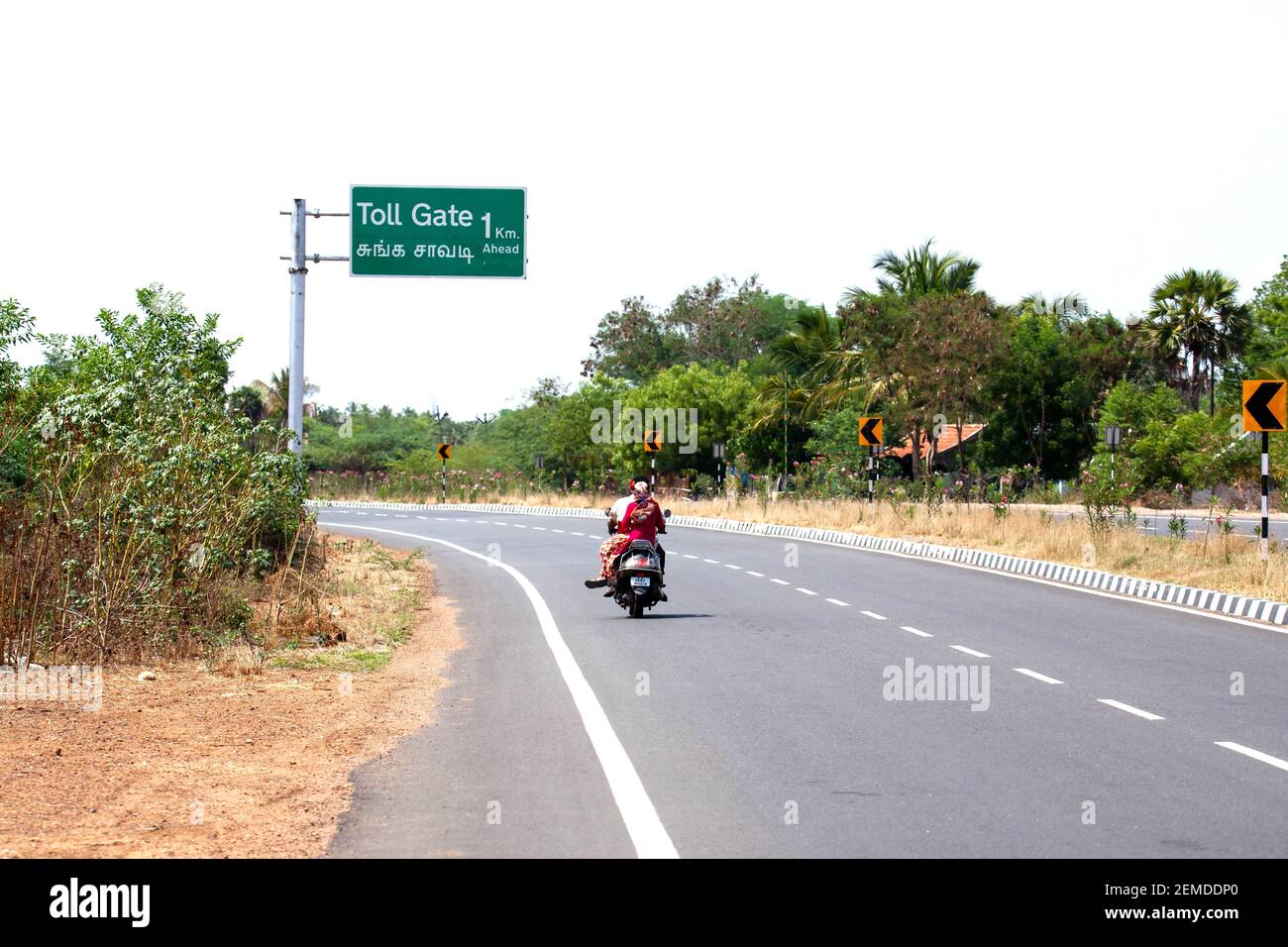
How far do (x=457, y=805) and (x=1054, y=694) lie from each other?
5.79 m

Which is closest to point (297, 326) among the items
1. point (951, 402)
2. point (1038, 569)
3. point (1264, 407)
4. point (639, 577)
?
point (639, 577)

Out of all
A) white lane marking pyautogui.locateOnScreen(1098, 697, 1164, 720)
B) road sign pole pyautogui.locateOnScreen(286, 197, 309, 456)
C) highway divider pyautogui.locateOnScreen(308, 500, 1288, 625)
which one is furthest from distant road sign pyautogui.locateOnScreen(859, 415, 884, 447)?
white lane marking pyautogui.locateOnScreen(1098, 697, 1164, 720)

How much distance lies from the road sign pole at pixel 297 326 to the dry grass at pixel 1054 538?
42.4 feet

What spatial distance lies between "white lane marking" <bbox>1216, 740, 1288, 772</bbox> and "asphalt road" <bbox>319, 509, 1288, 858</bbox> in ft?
0.16

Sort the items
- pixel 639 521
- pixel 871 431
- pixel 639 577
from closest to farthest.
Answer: pixel 639 577 < pixel 639 521 < pixel 871 431

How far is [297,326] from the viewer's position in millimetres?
21938

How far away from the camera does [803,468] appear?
172 ft

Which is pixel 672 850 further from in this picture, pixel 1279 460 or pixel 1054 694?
pixel 1279 460

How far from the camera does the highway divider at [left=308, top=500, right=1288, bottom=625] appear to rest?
62.8 ft

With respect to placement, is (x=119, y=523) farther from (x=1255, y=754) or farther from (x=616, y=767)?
(x=1255, y=754)

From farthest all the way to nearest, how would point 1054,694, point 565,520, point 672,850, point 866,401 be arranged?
point 866,401, point 565,520, point 1054,694, point 672,850

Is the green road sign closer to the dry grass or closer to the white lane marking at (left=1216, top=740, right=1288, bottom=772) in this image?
the dry grass

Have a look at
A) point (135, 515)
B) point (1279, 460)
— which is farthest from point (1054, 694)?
point (1279, 460)

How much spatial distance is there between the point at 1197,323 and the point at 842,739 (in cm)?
6054
